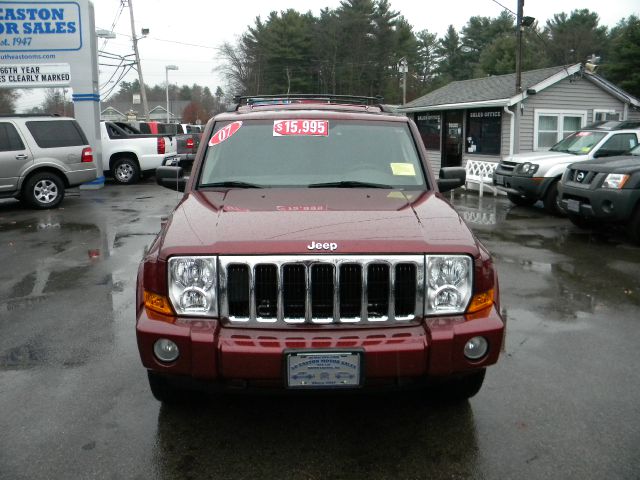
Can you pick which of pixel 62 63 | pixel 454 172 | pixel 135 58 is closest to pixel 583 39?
pixel 135 58

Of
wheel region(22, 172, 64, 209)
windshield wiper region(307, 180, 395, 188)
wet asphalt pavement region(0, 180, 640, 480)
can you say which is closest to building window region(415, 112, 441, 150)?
wheel region(22, 172, 64, 209)

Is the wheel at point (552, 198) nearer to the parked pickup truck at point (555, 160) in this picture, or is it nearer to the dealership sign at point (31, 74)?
the parked pickup truck at point (555, 160)

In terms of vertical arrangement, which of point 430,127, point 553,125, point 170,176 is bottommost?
point 170,176

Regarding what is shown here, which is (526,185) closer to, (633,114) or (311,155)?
(311,155)

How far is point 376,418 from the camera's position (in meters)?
3.62

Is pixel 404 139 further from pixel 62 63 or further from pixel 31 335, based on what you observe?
pixel 62 63

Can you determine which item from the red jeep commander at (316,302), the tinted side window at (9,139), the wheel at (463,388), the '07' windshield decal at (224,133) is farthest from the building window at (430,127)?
the red jeep commander at (316,302)

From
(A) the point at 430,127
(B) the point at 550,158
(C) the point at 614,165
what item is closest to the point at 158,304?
(C) the point at 614,165

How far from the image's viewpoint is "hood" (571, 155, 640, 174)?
344 inches

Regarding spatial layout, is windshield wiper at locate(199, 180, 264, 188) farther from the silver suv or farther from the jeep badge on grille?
the silver suv

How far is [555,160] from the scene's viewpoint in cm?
1238

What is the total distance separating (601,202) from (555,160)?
3699 mm

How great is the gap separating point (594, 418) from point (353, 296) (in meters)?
1.73

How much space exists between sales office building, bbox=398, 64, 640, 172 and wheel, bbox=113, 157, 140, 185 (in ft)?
33.8
